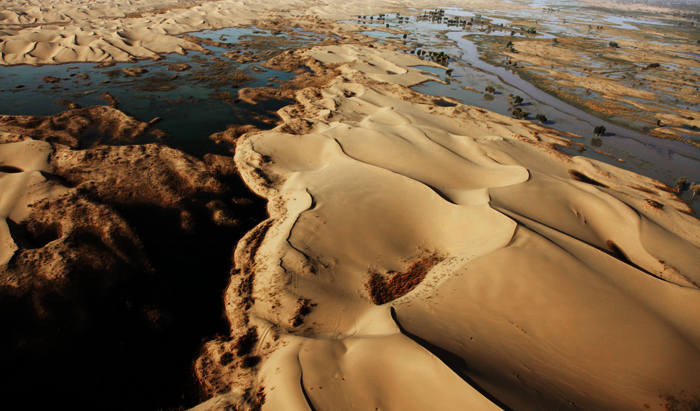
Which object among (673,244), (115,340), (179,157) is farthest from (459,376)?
(179,157)

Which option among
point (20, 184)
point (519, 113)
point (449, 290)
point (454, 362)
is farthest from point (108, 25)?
point (454, 362)

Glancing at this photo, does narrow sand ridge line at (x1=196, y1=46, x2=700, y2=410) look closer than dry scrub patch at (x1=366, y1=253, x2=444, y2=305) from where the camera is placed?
Yes

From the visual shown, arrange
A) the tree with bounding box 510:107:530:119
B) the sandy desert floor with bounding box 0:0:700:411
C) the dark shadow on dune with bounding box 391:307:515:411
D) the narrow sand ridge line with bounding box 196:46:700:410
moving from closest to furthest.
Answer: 1. the dark shadow on dune with bounding box 391:307:515:411
2. the narrow sand ridge line with bounding box 196:46:700:410
3. the sandy desert floor with bounding box 0:0:700:411
4. the tree with bounding box 510:107:530:119

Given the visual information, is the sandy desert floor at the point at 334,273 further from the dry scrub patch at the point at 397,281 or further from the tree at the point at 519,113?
the tree at the point at 519,113

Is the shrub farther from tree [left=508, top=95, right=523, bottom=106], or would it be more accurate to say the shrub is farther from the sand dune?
the sand dune

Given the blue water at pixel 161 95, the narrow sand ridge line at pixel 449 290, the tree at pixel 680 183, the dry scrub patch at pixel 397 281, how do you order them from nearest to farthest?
1. the narrow sand ridge line at pixel 449 290
2. the dry scrub patch at pixel 397 281
3. the tree at pixel 680 183
4. the blue water at pixel 161 95

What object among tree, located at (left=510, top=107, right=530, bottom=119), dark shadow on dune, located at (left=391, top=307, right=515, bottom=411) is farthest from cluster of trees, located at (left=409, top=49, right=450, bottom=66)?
dark shadow on dune, located at (left=391, top=307, right=515, bottom=411)

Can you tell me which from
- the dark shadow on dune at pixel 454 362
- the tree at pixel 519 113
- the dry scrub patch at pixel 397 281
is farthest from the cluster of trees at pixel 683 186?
the dark shadow on dune at pixel 454 362
